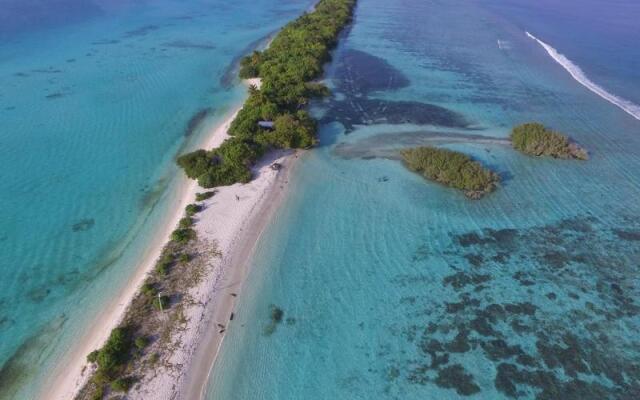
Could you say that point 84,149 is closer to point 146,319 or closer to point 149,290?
point 149,290

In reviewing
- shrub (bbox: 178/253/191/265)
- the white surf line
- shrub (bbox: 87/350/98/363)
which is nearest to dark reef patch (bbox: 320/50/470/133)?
the white surf line

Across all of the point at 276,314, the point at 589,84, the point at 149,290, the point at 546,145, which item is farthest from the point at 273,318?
the point at 589,84

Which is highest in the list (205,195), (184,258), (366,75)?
(366,75)

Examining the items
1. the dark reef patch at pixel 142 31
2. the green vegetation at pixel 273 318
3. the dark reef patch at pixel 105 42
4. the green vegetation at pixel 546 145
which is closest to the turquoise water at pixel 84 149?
the dark reef patch at pixel 142 31

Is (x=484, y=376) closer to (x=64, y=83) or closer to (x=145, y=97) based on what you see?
(x=145, y=97)

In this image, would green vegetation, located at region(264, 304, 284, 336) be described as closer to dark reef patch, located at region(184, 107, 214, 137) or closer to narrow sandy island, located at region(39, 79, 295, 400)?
narrow sandy island, located at region(39, 79, 295, 400)

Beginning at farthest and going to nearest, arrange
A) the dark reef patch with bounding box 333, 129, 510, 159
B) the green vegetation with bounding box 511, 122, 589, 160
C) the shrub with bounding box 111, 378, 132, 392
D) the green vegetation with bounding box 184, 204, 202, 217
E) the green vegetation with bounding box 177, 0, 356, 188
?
1. the green vegetation with bounding box 511, 122, 589, 160
2. the dark reef patch with bounding box 333, 129, 510, 159
3. the green vegetation with bounding box 177, 0, 356, 188
4. the green vegetation with bounding box 184, 204, 202, 217
5. the shrub with bounding box 111, 378, 132, 392

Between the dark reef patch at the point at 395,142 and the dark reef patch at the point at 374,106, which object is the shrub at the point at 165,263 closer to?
the dark reef patch at the point at 395,142
